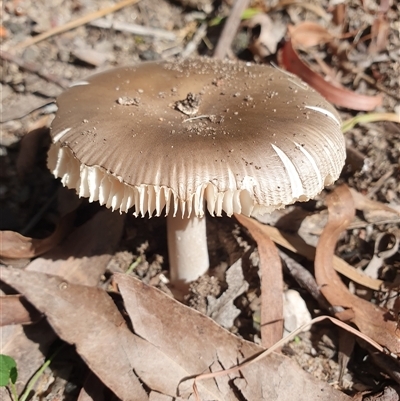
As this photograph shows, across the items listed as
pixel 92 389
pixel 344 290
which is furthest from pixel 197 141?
pixel 92 389

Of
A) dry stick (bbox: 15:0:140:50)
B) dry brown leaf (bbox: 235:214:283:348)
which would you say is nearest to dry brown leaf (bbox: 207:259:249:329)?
dry brown leaf (bbox: 235:214:283:348)

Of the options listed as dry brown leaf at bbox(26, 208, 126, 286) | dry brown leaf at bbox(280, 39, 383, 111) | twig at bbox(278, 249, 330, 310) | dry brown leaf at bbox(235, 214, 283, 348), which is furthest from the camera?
dry brown leaf at bbox(280, 39, 383, 111)

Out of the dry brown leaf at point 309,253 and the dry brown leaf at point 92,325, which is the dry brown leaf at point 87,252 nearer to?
the dry brown leaf at point 92,325

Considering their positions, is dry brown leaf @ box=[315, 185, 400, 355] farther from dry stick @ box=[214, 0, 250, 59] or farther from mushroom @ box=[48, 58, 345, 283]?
dry stick @ box=[214, 0, 250, 59]

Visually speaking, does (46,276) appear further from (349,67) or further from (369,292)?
(349,67)

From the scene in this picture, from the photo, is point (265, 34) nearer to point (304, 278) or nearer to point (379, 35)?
point (379, 35)

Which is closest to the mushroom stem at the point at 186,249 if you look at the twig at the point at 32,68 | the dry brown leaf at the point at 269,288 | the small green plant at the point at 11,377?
the dry brown leaf at the point at 269,288
